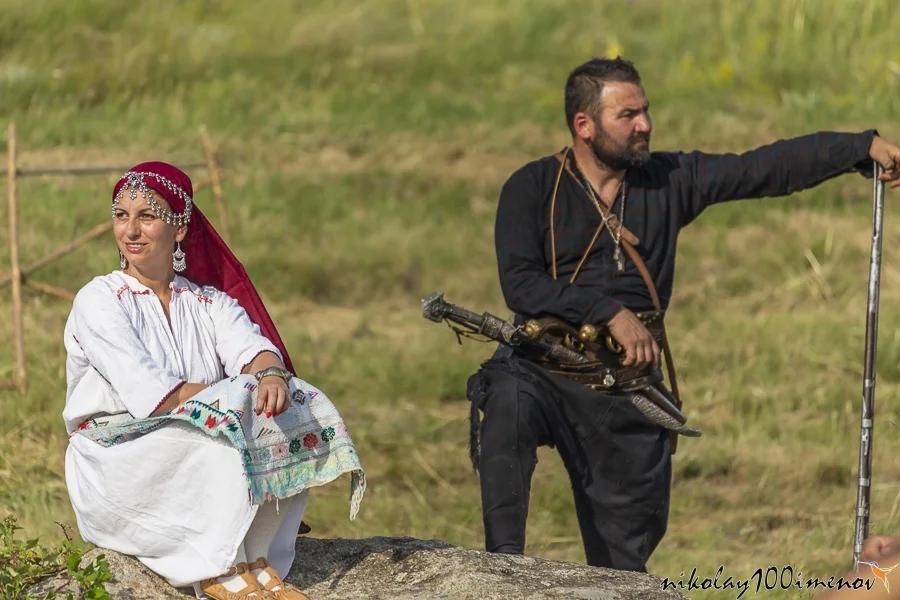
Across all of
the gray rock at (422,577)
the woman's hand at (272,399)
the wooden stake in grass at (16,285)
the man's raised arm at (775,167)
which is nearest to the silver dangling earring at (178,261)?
the woman's hand at (272,399)

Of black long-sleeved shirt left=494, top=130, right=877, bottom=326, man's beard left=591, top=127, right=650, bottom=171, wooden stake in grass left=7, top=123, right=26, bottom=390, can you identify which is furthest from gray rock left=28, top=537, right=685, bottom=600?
wooden stake in grass left=7, top=123, right=26, bottom=390

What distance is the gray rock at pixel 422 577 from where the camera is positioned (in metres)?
4.83

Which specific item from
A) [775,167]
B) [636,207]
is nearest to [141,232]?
[636,207]

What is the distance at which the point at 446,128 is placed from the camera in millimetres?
13961

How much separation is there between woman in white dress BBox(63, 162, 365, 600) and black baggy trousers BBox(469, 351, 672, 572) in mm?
953

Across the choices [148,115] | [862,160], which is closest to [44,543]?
[862,160]

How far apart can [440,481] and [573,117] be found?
9.75 feet

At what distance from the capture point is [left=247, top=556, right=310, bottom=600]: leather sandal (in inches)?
186

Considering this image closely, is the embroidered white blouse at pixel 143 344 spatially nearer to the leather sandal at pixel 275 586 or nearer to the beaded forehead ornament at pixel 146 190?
the beaded forehead ornament at pixel 146 190

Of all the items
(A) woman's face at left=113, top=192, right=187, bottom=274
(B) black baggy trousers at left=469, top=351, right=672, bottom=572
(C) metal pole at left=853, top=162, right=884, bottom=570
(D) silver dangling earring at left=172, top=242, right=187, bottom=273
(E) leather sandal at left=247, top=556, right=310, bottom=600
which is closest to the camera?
(E) leather sandal at left=247, top=556, right=310, bottom=600

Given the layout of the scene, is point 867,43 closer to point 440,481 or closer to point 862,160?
point 440,481

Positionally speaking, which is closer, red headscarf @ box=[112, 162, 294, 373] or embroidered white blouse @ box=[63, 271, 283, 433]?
embroidered white blouse @ box=[63, 271, 283, 433]

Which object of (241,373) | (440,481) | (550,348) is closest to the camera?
(241,373)

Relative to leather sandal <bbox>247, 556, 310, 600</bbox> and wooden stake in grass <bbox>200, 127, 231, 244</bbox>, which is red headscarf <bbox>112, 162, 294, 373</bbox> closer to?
leather sandal <bbox>247, 556, 310, 600</bbox>
